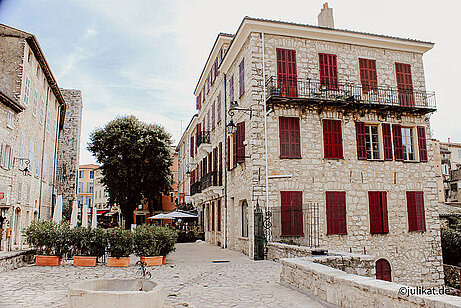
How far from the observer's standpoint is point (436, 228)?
56.9 feet

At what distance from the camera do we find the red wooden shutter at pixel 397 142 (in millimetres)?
17328

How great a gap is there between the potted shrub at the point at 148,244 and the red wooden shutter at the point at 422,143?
40.6 ft

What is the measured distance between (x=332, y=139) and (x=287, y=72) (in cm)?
343

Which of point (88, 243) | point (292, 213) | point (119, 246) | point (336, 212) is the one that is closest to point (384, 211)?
point (336, 212)

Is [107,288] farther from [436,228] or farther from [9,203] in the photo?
Answer: [436,228]

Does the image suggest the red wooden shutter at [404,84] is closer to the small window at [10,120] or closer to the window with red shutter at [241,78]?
the window with red shutter at [241,78]

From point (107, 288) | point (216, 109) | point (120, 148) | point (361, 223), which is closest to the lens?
point (107, 288)

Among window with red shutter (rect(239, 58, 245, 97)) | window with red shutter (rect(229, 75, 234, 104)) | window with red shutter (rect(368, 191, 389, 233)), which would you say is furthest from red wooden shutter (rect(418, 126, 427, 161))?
window with red shutter (rect(229, 75, 234, 104))

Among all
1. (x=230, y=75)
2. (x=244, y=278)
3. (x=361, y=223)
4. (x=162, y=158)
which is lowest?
(x=244, y=278)

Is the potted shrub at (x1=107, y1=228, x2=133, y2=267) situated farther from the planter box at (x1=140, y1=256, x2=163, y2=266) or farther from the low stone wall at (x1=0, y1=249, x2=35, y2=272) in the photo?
the low stone wall at (x1=0, y1=249, x2=35, y2=272)

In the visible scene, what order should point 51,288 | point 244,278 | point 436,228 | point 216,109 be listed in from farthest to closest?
point 216,109
point 436,228
point 244,278
point 51,288

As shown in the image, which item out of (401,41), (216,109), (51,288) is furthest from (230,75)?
(51,288)

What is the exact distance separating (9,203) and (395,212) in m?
16.7

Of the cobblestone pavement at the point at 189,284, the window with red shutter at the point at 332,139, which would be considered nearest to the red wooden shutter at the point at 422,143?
the window with red shutter at the point at 332,139
